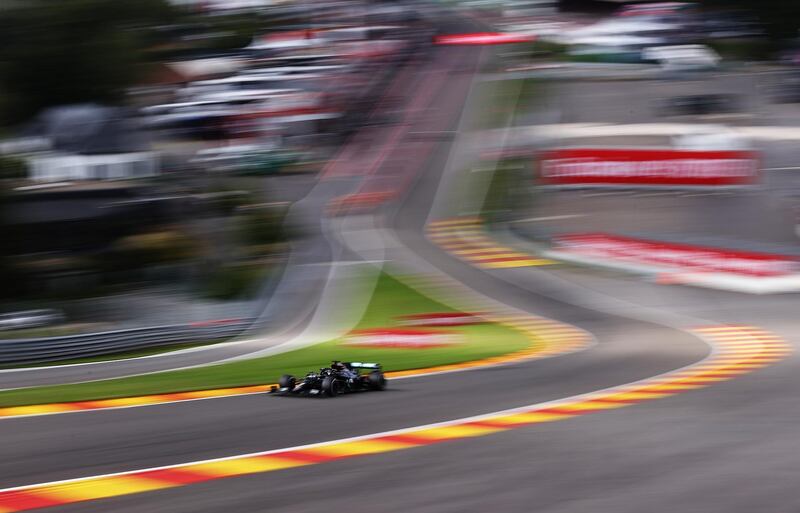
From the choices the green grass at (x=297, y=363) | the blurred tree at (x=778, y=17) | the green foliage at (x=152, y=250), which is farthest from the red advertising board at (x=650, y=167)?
the blurred tree at (x=778, y=17)

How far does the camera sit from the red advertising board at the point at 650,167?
1225 inches

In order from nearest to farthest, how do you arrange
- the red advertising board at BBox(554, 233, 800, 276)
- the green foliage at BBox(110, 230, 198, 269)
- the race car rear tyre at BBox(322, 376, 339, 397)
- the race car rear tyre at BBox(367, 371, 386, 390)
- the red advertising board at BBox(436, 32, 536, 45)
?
1. the race car rear tyre at BBox(322, 376, 339, 397)
2. the race car rear tyre at BBox(367, 371, 386, 390)
3. the red advertising board at BBox(554, 233, 800, 276)
4. the green foliage at BBox(110, 230, 198, 269)
5. the red advertising board at BBox(436, 32, 536, 45)

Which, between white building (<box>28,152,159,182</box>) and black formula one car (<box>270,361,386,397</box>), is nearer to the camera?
black formula one car (<box>270,361,386,397</box>)

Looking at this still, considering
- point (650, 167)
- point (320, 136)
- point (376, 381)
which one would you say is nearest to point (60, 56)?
point (320, 136)

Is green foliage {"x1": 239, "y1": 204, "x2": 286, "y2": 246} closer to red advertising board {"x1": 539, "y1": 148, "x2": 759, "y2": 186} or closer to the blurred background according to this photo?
the blurred background

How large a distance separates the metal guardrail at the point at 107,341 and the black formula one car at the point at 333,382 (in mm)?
7142

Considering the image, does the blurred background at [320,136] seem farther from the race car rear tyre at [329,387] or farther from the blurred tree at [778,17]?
the race car rear tyre at [329,387]

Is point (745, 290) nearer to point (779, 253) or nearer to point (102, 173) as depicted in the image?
point (779, 253)

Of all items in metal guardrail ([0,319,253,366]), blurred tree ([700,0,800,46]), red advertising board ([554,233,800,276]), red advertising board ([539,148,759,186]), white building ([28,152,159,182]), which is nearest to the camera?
metal guardrail ([0,319,253,366])

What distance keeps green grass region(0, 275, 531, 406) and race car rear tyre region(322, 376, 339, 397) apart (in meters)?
2.27

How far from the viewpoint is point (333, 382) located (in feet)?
35.7

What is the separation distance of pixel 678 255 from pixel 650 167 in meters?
8.04

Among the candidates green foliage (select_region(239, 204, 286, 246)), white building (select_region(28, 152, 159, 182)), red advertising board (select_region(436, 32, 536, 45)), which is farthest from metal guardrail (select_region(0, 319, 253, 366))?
red advertising board (select_region(436, 32, 536, 45))

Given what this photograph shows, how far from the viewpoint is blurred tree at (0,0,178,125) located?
136 ft
